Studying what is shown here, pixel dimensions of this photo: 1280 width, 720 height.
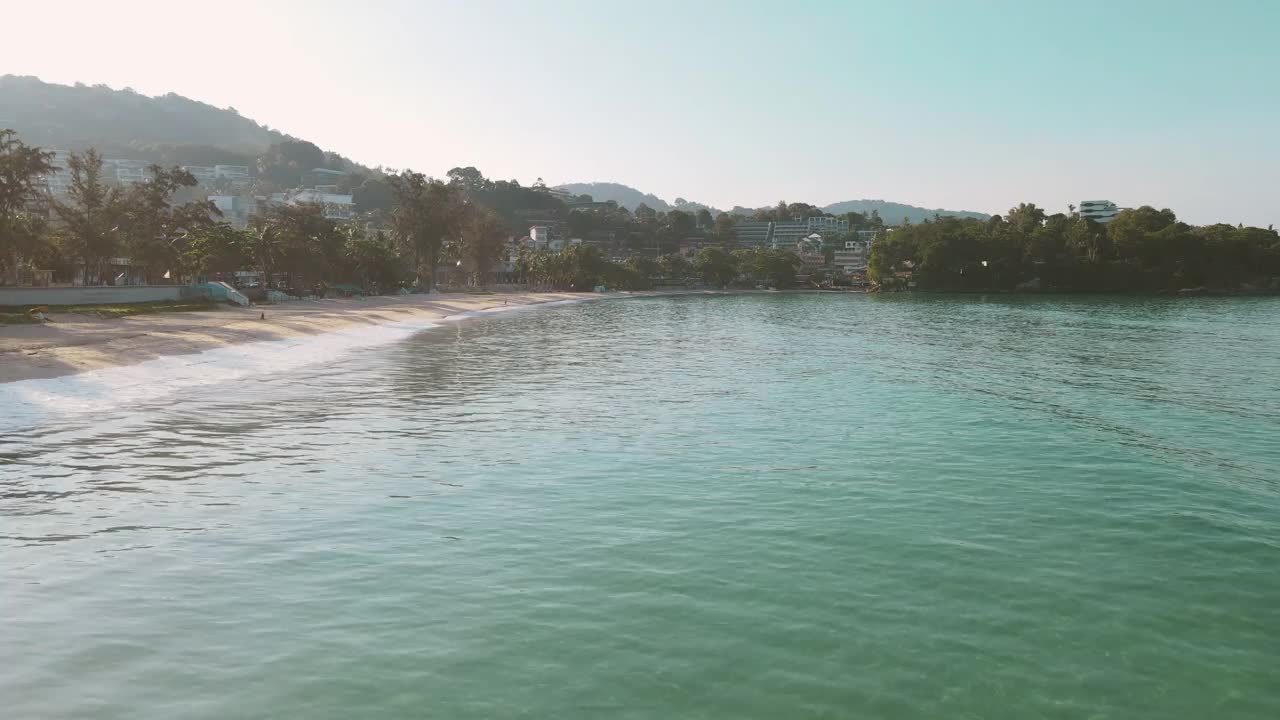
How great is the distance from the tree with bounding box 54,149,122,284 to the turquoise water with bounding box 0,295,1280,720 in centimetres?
6701

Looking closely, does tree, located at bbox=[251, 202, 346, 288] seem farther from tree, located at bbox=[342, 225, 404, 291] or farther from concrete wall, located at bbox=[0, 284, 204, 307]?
concrete wall, located at bbox=[0, 284, 204, 307]

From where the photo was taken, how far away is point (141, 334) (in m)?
51.7

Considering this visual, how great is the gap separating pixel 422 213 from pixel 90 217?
59.4 m

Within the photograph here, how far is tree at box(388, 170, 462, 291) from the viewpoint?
5645 inches

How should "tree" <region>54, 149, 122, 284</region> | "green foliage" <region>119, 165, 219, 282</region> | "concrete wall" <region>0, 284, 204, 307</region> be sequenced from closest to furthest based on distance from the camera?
"concrete wall" <region>0, 284, 204, 307</region>
"tree" <region>54, 149, 122, 284</region>
"green foliage" <region>119, 165, 219, 282</region>

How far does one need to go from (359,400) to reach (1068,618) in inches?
1077

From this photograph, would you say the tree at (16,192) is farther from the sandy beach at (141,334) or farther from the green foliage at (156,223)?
the green foliage at (156,223)

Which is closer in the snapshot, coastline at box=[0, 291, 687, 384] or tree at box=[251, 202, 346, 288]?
coastline at box=[0, 291, 687, 384]

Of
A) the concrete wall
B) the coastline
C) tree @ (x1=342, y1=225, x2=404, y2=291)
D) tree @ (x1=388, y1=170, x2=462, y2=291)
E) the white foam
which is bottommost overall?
Answer: the white foam

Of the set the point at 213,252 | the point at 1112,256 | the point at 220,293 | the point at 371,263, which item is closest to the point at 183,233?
the point at 213,252

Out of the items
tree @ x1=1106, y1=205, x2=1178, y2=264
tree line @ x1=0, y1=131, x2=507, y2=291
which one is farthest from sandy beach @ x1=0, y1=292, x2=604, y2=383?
tree @ x1=1106, y1=205, x2=1178, y2=264

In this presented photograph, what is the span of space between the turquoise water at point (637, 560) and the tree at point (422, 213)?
11582cm

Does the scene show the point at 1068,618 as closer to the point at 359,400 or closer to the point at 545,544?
the point at 545,544

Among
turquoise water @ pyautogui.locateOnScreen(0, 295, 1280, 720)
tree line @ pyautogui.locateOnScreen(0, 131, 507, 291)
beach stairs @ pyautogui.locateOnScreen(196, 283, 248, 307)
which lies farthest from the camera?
beach stairs @ pyautogui.locateOnScreen(196, 283, 248, 307)
